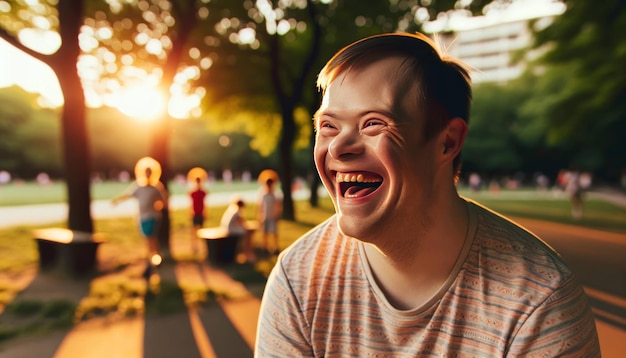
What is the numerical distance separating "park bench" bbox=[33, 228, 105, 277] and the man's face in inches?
299

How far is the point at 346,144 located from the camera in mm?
1208

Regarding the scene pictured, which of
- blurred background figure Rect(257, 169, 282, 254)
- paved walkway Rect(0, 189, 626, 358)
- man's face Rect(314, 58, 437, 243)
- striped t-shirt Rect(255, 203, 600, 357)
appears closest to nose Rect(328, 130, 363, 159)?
man's face Rect(314, 58, 437, 243)

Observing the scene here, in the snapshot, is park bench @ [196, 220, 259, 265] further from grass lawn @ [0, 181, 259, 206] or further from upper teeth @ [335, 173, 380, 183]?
grass lawn @ [0, 181, 259, 206]

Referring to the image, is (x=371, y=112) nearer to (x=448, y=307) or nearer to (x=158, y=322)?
(x=448, y=307)

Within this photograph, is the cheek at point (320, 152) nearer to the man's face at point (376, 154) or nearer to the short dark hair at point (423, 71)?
the man's face at point (376, 154)

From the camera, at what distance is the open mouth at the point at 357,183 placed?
1.24 meters

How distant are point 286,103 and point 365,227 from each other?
1596cm

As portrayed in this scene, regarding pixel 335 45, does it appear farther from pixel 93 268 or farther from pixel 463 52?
pixel 463 52

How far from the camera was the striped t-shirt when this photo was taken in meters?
1.14

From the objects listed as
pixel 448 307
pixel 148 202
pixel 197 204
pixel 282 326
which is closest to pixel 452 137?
pixel 448 307

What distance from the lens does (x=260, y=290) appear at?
22.7 ft

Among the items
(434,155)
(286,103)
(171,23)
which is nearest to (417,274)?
(434,155)

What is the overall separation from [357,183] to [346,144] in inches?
4.8

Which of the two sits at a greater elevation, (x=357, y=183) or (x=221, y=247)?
(x=357, y=183)
